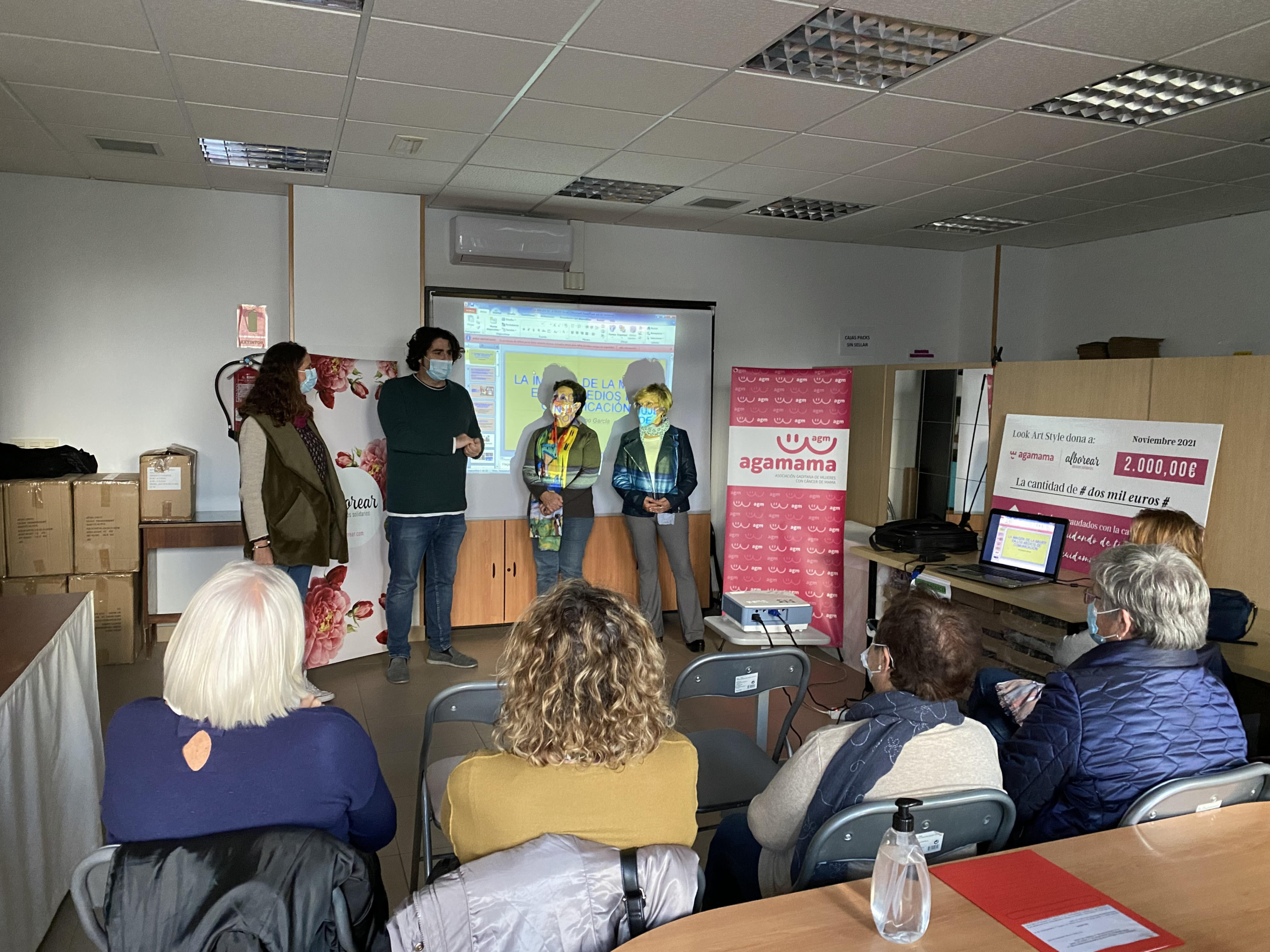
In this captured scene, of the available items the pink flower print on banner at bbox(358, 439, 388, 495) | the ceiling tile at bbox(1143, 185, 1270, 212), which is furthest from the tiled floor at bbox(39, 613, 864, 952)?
the ceiling tile at bbox(1143, 185, 1270, 212)

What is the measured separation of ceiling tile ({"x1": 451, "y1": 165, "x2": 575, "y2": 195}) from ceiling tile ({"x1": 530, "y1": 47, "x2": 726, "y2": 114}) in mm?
1152

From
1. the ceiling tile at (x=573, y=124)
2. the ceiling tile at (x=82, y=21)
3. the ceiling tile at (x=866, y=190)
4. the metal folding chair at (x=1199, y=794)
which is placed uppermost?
the ceiling tile at (x=866, y=190)

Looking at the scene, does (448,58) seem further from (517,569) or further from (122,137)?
(517,569)

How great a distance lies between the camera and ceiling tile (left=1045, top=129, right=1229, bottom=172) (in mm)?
3670

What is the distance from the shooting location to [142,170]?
450 cm

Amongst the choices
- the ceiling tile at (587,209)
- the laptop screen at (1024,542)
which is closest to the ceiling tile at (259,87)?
the ceiling tile at (587,209)

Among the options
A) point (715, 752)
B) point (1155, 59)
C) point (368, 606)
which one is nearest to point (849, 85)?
point (1155, 59)

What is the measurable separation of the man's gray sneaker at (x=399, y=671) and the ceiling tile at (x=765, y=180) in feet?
9.65

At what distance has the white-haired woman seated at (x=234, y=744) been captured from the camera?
141cm

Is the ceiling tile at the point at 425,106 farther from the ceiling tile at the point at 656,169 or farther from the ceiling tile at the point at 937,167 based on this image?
the ceiling tile at the point at 937,167

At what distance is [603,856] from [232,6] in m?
2.56

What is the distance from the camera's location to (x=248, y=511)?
12.6 feet

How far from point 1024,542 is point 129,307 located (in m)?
4.82

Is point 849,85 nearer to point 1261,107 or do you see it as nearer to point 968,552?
point 1261,107
